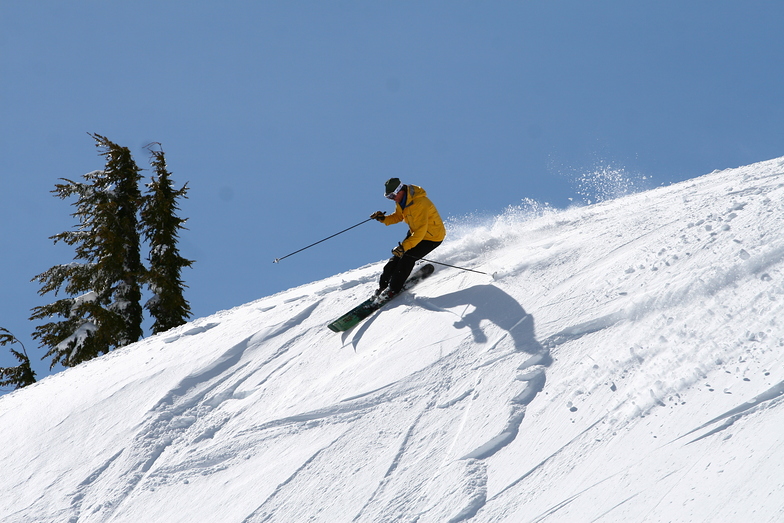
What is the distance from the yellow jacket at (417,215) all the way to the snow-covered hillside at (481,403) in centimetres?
83

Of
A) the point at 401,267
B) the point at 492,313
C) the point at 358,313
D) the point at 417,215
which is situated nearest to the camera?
the point at 492,313

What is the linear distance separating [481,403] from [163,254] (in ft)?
56.4

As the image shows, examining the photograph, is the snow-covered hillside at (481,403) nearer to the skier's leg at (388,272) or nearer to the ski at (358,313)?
the ski at (358,313)

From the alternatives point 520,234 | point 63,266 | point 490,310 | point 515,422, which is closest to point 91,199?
point 63,266

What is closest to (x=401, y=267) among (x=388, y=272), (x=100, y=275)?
(x=388, y=272)

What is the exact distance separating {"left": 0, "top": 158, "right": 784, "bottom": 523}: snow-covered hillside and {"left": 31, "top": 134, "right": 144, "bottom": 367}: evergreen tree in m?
9.89

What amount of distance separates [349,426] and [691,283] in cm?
375

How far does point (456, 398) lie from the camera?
5172 millimetres

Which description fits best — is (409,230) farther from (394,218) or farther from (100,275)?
(100,275)

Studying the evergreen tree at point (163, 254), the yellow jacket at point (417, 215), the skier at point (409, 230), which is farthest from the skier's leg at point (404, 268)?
the evergreen tree at point (163, 254)

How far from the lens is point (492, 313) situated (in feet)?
21.6

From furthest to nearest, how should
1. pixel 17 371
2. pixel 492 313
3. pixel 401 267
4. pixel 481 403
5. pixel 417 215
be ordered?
1. pixel 17 371
2. pixel 401 267
3. pixel 417 215
4. pixel 492 313
5. pixel 481 403

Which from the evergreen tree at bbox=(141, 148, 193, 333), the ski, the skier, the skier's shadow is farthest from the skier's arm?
the evergreen tree at bbox=(141, 148, 193, 333)

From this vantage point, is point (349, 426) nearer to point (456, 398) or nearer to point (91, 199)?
point (456, 398)
